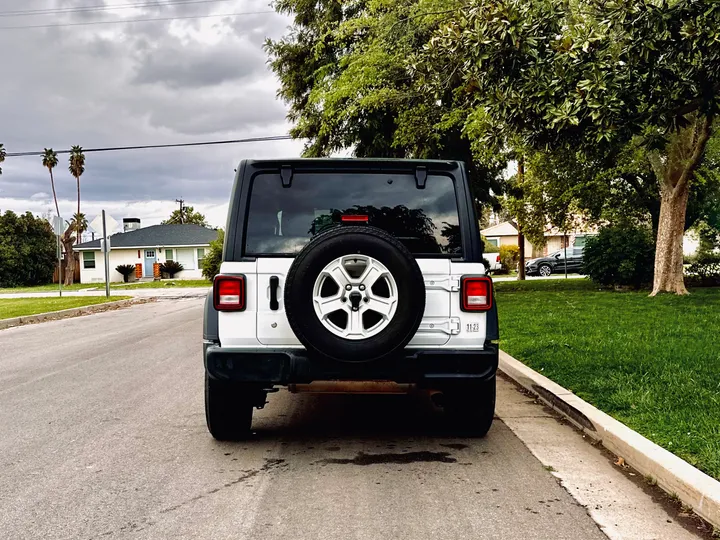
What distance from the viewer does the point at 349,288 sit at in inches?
180

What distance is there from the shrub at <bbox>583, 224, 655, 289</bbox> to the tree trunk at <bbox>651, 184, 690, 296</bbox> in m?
2.30

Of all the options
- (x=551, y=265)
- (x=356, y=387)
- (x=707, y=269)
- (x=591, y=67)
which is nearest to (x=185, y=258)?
(x=551, y=265)

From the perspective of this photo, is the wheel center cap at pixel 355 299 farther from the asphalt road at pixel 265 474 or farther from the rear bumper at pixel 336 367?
the asphalt road at pixel 265 474

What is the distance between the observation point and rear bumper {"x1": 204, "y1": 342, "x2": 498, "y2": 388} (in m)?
4.69

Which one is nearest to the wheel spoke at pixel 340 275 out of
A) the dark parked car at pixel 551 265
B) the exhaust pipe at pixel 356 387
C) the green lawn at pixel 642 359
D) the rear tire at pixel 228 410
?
the exhaust pipe at pixel 356 387

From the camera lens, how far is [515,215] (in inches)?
987

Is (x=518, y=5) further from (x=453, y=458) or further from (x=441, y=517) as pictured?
(x=441, y=517)

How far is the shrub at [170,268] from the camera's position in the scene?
5271 cm

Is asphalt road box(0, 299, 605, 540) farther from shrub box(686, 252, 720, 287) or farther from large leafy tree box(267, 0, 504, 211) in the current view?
shrub box(686, 252, 720, 287)

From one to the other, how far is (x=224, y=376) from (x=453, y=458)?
5.56 feet

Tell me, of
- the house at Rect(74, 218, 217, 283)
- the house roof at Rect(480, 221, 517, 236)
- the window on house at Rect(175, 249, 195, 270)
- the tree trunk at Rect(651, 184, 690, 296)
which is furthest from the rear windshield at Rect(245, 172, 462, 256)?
the house roof at Rect(480, 221, 517, 236)

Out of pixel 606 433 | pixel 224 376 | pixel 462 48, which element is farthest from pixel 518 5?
pixel 224 376

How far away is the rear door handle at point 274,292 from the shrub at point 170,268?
4981cm

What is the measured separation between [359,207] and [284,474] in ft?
6.22
